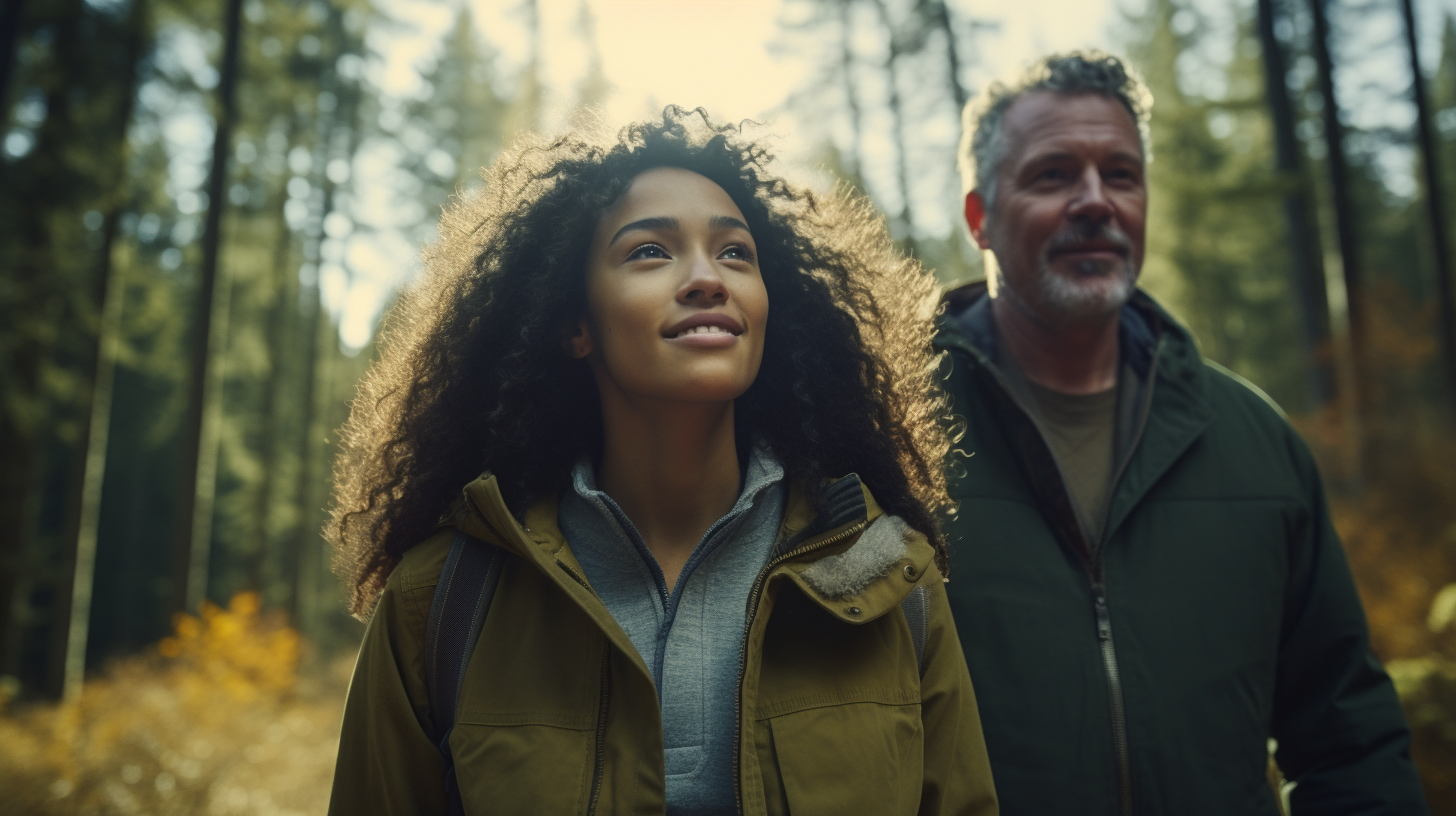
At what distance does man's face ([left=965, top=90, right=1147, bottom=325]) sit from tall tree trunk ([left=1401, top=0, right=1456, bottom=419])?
47.1 feet

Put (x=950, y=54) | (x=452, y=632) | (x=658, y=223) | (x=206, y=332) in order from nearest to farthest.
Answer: (x=452, y=632) → (x=658, y=223) → (x=206, y=332) → (x=950, y=54)

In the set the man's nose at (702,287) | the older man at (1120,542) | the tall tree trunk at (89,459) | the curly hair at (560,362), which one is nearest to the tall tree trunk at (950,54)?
the tall tree trunk at (89,459)

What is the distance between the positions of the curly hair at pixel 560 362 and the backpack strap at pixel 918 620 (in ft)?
0.81

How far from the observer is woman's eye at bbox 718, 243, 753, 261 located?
2.28 metres

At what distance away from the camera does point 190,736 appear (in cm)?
952

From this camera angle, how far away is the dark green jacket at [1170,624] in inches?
93.9

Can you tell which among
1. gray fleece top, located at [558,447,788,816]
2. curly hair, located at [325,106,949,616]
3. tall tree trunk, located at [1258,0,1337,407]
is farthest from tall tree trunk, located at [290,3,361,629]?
gray fleece top, located at [558,447,788,816]

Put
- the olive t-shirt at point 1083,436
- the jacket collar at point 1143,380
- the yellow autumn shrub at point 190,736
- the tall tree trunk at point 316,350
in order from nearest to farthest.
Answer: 1. the jacket collar at point 1143,380
2. the olive t-shirt at point 1083,436
3. the yellow autumn shrub at point 190,736
4. the tall tree trunk at point 316,350

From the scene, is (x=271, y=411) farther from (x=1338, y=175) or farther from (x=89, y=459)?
(x=1338, y=175)

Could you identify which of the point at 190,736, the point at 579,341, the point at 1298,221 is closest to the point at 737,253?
the point at 579,341

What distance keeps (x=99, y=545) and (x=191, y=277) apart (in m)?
12.5

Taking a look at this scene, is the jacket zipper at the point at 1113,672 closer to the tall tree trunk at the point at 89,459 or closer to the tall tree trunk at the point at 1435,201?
the tall tree trunk at the point at 89,459

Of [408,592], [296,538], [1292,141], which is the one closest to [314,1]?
[296,538]

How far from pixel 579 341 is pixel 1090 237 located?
171 cm
